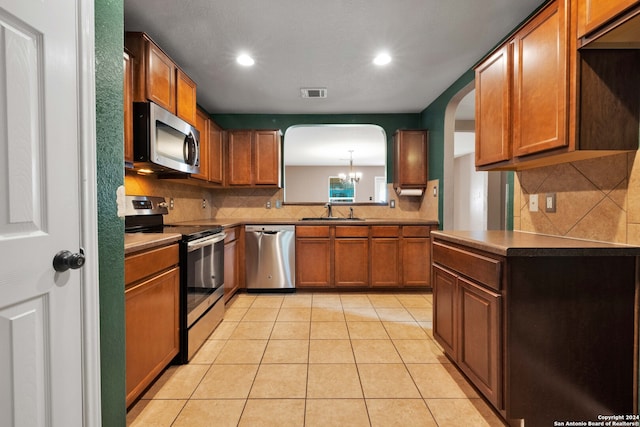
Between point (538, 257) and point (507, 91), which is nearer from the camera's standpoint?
point (538, 257)

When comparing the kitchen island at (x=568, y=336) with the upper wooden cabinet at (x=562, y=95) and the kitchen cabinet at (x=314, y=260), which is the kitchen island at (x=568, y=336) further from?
the kitchen cabinet at (x=314, y=260)

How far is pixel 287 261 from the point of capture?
12.3ft

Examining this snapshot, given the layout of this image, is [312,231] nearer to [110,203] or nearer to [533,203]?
[533,203]

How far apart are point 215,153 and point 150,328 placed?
2474 millimetres

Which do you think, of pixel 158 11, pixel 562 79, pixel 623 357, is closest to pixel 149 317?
pixel 158 11

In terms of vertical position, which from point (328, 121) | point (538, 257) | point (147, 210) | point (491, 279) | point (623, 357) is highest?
point (328, 121)

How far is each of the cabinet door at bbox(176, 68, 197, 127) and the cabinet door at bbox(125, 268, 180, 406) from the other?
1.39 metres

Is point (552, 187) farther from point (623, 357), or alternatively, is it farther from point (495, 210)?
point (495, 210)

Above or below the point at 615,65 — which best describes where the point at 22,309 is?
below

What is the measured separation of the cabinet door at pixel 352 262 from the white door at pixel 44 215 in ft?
9.36

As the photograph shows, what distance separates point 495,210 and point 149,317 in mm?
4656

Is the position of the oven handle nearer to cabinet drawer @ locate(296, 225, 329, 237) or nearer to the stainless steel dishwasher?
the stainless steel dishwasher

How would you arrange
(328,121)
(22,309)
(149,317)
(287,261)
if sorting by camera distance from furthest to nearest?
(328,121) < (287,261) < (149,317) < (22,309)

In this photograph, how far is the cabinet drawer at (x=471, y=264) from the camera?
1.47 m
